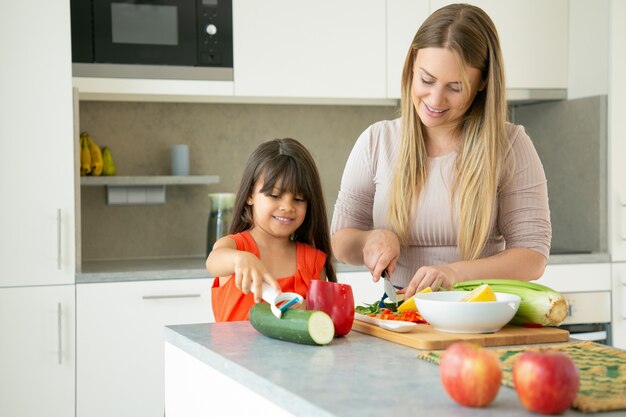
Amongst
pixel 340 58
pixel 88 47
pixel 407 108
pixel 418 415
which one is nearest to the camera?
pixel 418 415

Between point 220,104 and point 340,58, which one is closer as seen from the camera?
point 340,58

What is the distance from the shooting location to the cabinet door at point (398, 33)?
10.9ft

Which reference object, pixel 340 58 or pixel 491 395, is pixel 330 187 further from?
pixel 491 395

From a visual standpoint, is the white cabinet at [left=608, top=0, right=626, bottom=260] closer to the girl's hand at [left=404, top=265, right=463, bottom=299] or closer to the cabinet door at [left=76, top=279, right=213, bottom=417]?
the cabinet door at [left=76, top=279, right=213, bottom=417]

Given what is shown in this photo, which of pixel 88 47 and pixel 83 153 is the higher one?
pixel 88 47

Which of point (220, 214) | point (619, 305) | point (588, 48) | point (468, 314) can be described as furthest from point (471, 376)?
point (588, 48)

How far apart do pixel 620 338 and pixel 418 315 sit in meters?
2.12

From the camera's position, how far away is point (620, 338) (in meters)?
3.37

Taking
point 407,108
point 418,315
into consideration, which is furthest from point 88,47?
point 418,315

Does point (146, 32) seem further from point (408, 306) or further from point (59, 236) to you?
point (408, 306)

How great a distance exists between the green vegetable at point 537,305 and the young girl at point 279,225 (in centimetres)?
61

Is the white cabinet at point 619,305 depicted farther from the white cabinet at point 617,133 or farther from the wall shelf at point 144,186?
the wall shelf at point 144,186

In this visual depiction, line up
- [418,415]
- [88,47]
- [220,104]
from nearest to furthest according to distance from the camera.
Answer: [418,415] → [88,47] → [220,104]

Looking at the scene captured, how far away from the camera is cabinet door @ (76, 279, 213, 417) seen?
9.27 ft
